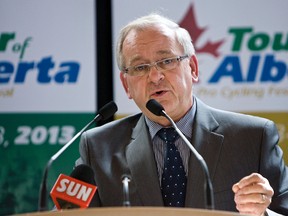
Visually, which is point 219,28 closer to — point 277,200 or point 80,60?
point 80,60

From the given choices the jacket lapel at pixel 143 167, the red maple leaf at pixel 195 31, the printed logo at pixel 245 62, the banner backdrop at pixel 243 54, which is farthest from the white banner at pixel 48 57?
the jacket lapel at pixel 143 167

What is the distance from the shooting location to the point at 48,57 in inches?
209

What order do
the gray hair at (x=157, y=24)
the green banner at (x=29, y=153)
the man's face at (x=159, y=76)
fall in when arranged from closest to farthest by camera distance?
1. the man's face at (x=159, y=76)
2. the gray hair at (x=157, y=24)
3. the green banner at (x=29, y=153)

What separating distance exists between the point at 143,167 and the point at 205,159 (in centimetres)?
30

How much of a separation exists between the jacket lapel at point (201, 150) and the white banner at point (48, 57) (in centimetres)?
190

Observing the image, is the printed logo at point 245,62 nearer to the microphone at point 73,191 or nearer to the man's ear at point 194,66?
the man's ear at point 194,66

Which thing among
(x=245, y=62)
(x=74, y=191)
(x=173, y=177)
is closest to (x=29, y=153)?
(x=245, y=62)

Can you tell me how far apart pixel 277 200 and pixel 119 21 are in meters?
2.46

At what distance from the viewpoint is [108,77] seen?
531cm

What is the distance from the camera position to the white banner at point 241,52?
5184 mm

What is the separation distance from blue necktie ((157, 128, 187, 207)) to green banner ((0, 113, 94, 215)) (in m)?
1.98

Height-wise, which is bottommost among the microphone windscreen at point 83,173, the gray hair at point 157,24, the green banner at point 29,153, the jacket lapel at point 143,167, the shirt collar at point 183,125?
the green banner at point 29,153

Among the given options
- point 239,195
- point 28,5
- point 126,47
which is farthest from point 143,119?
point 28,5

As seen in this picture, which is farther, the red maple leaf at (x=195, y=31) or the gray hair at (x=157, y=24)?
the red maple leaf at (x=195, y=31)
